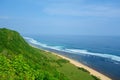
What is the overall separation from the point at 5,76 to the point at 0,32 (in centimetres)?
4363

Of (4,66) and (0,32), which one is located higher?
(0,32)

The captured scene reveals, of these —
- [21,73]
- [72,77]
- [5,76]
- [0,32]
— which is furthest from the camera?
[0,32]

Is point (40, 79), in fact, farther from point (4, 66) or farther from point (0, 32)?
point (0, 32)

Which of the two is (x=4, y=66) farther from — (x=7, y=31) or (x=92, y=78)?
(x=7, y=31)

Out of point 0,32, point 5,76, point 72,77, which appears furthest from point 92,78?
point 5,76

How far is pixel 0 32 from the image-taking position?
2776 inches

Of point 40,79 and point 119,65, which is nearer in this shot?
point 40,79

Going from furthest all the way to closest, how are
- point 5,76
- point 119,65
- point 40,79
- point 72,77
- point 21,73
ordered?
1. point 119,65
2. point 72,77
3. point 40,79
4. point 21,73
5. point 5,76

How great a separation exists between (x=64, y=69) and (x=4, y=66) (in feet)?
120

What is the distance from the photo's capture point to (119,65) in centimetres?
8306

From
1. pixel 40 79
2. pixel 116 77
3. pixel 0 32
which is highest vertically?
pixel 0 32

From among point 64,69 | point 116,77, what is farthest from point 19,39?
point 116,77

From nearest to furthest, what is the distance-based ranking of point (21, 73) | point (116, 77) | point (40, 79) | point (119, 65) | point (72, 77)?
1. point (21, 73)
2. point (40, 79)
3. point (72, 77)
4. point (116, 77)
5. point (119, 65)

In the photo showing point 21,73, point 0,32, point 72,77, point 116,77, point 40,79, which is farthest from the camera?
point 0,32
